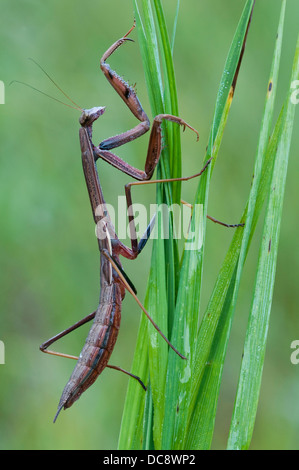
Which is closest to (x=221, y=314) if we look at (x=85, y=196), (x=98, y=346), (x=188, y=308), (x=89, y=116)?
(x=188, y=308)

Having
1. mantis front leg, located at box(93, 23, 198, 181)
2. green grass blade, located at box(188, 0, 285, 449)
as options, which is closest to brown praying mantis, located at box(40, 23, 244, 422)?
mantis front leg, located at box(93, 23, 198, 181)

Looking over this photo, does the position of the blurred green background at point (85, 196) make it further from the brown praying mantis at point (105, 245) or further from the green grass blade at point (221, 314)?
the green grass blade at point (221, 314)

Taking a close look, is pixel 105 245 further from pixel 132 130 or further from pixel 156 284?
pixel 156 284

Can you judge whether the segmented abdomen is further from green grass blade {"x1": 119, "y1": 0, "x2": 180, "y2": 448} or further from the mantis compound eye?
the mantis compound eye

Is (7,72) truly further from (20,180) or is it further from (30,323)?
(30,323)

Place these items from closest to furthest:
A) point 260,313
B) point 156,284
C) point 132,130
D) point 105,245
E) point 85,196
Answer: point 260,313 → point 156,284 → point 132,130 → point 105,245 → point 85,196

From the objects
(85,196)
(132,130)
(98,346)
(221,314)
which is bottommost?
(98,346)
